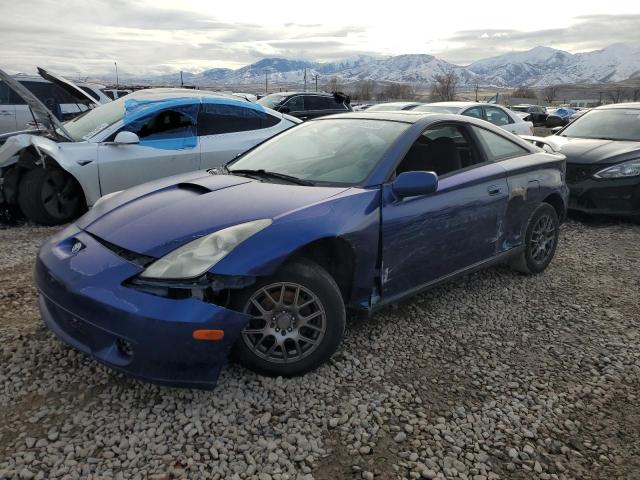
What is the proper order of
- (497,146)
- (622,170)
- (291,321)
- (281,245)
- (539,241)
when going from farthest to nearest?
1. (622,170)
2. (539,241)
3. (497,146)
4. (291,321)
5. (281,245)

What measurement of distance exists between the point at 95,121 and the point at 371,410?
16.7ft

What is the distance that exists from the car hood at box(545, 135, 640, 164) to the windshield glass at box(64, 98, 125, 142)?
18.4 ft

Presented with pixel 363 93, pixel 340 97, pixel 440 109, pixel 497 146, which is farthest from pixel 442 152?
Result: pixel 363 93

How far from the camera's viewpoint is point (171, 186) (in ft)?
11.4

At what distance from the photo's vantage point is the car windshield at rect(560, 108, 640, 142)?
23.8 ft

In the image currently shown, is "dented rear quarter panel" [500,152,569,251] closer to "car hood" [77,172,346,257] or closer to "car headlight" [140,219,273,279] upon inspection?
"car hood" [77,172,346,257]

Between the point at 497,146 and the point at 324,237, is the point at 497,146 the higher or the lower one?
the higher one

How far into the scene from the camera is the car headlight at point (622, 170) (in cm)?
640

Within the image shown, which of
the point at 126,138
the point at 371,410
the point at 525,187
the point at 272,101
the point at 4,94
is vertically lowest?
the point at 371,410

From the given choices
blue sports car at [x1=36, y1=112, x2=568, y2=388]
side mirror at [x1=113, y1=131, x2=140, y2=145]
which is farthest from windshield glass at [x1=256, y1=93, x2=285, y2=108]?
blue sports car at [x1=36, y1=112, x2=568, y2=388]

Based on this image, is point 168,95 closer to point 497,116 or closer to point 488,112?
point 488,112

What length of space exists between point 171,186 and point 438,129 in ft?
6.38

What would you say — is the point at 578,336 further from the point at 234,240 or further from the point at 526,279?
the point at 234,240

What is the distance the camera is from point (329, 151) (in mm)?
3691
